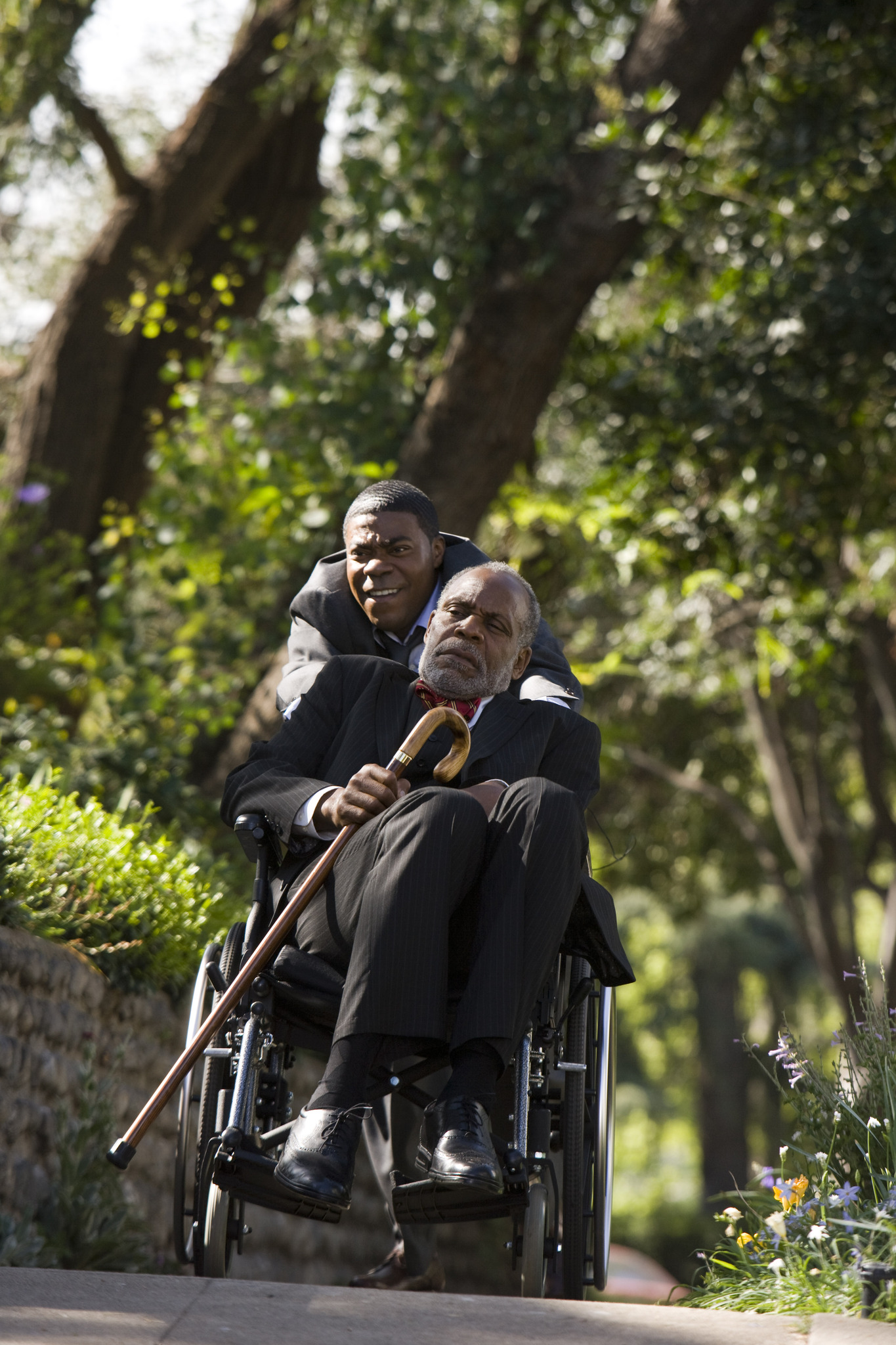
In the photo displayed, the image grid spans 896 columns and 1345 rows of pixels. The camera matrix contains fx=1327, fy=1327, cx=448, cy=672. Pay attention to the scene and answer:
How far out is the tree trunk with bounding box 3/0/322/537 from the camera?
6582 millimetres

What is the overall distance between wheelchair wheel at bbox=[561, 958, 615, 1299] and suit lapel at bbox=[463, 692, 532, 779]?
48cm

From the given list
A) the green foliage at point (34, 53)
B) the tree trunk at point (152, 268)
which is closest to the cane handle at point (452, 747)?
the tree trunk at point (152, 268)

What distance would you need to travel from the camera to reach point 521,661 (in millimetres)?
3037

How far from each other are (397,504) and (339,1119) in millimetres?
1601

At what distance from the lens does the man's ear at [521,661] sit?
301cm

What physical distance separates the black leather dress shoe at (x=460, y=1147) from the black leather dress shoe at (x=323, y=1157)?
0.13m

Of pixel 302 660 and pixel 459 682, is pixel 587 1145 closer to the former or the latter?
pixel 459 682

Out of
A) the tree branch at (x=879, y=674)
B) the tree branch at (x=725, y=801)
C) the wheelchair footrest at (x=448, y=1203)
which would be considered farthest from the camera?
the tree branch at (x=725, y=801)

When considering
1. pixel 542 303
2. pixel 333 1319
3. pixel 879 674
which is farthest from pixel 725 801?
pixel 333 1319

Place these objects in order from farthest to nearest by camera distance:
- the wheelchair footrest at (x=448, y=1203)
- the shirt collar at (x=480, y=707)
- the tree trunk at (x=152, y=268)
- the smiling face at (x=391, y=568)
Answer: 1. the tree trunk at (x=152, y=268)
2. the smiling face at (x=391, y=568)
3. the shirt collar at (x=480, y=707)
4. the wheelchair footrest at (x=448, y=1203)

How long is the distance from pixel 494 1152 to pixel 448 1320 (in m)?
0.36

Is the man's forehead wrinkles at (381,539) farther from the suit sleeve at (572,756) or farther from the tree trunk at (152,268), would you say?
the tree trunk at (152,268)

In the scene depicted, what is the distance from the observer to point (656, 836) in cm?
1124

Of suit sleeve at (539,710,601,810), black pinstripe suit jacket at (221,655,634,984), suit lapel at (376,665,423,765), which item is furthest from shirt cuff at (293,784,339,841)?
suit sleeve at (539,710,601,810)
